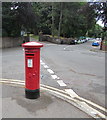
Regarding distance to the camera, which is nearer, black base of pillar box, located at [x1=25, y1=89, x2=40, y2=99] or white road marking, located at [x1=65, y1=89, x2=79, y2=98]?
black base of pillar box, located at [x1=25, y1=89, x2=40, y2=99]

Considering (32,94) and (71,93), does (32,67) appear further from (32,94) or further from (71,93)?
(71,93)

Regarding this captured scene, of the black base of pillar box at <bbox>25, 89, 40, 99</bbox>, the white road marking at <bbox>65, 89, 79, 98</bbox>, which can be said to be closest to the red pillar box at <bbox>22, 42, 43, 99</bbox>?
the black base of pillar box at <bbox>25, 89, 40, 99</bbox>

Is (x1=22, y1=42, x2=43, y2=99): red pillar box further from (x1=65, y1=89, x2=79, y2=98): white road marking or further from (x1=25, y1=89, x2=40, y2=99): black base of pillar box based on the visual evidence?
(x1=65, y1=89, x2=79, y2=98): white road marking

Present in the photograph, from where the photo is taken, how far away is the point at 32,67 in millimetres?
3869

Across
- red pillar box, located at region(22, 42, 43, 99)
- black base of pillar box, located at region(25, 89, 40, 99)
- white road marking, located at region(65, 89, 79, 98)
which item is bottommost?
white road marking, located at region(65, 89, 79, 98)

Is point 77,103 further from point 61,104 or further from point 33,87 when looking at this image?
point 33,87

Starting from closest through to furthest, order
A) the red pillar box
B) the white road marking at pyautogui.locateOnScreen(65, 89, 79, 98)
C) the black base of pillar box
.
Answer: the red pillar box
the black base of pillar box
the white road marking at pyautogui.locateOnScreen(65, 89, 79, 98)

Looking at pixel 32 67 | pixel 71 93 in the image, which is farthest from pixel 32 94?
pixel 71 93

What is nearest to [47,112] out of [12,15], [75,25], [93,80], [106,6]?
[93,80]

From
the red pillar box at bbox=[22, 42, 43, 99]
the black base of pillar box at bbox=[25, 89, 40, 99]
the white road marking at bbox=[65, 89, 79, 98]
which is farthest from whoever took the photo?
the white road marking at bbox=[65, 89, 79, 98]

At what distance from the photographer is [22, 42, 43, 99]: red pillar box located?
380 centimetres

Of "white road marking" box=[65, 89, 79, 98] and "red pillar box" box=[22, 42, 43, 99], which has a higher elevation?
"red pillar box" box=[22, 42, 43, 99]

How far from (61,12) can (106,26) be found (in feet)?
57.1

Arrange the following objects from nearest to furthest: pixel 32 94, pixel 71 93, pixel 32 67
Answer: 1. pixel 32 67
2. pixel 32 94
3. pixel 71 93
